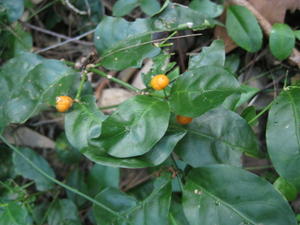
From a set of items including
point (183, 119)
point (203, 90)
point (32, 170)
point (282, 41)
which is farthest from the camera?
point (32, 170)

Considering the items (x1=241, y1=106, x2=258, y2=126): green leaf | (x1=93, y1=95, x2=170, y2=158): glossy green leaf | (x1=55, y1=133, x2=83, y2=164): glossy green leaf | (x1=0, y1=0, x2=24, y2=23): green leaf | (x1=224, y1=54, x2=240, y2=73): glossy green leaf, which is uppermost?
(x1=0, y1=0, x2=24, y2=23): green leaf

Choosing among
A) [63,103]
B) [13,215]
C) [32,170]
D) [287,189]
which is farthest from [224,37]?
[13,215]

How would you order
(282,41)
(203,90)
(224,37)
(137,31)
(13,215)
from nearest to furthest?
(203,90) < (13,215) < (137,31) < (282,41) < (224,37)

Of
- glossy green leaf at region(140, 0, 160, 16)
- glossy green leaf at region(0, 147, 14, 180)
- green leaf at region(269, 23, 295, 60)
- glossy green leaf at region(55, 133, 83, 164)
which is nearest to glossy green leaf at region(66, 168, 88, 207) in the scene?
glossy green leaf at region(55, 133, 83, 164)

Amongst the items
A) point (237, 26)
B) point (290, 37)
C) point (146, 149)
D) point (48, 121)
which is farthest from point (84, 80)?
point (290, 37)

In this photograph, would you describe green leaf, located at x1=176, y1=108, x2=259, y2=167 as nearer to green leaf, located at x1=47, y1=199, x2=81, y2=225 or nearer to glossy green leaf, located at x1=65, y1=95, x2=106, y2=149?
glossy green leaf, located at x1=65, y1=95, x2=106, y2=149

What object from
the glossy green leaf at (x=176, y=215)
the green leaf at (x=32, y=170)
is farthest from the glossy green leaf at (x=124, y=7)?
the glossy green leaf at (x=176, y=215)

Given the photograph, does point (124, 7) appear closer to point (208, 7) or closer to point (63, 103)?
point (208, 7)

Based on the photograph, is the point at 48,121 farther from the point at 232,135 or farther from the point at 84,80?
the point at 232,135
